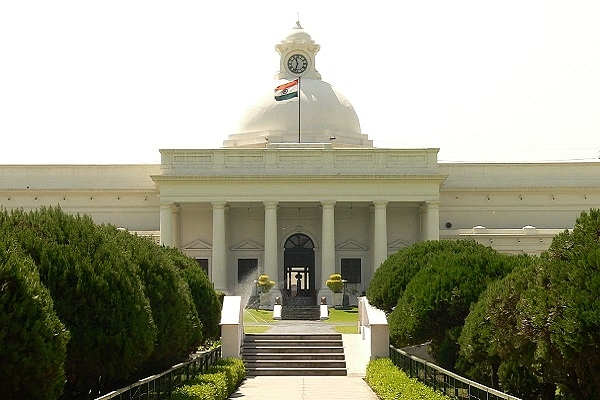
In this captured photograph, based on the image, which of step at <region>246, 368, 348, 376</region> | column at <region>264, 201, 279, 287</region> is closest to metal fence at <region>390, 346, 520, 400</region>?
step at <region>246, 368, 348, 376</region>

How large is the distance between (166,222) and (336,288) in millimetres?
11412

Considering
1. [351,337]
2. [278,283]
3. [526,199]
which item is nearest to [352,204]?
[278,283]

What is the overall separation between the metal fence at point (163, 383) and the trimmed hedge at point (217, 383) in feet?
0.72

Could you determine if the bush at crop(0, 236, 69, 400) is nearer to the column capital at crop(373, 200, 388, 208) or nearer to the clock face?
the column capital at crop(373, 200, 388, 208)

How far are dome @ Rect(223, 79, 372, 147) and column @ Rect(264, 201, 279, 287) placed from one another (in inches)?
278

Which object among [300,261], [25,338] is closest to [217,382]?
[25,338]

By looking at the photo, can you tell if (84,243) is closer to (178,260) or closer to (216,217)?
(178,260)

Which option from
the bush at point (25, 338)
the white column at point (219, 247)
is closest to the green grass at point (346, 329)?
the white column at point (219, 247)

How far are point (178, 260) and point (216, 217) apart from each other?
31730 millimetres

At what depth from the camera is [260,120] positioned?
69188 millimetres

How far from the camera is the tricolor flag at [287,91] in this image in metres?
65.3

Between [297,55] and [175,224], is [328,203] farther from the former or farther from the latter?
[297,55]

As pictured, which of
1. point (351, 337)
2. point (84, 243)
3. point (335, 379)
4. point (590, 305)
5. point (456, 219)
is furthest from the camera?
point (456, 219)

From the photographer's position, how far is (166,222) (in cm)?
6141
